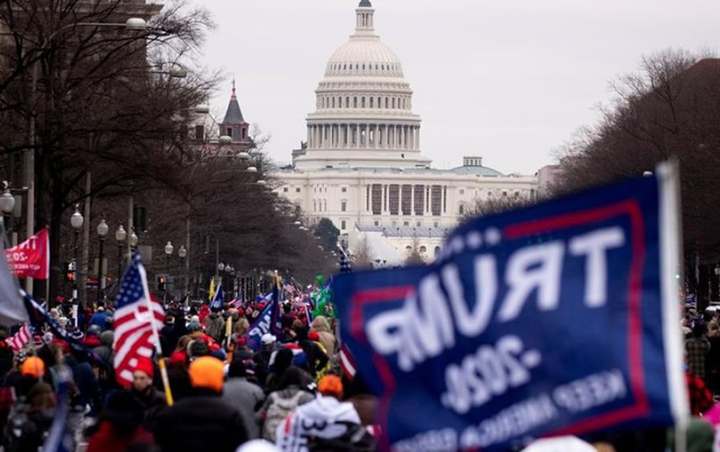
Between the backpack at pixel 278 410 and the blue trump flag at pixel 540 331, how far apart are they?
7.11m

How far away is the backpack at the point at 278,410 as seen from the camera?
16.5 metres

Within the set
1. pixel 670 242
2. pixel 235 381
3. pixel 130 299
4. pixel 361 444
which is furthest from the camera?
pixel 235 381

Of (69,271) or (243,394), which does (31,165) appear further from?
(243,394)

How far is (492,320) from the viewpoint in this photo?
8961 millimetres

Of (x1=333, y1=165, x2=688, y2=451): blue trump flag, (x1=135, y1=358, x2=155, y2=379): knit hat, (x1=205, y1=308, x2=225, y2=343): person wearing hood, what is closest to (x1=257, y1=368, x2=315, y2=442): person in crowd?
(x1=135, y1=358, x2=155, y2=379): knit hat

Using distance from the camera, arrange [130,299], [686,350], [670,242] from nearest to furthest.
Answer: [670,242]
[130,299]
[686,350]

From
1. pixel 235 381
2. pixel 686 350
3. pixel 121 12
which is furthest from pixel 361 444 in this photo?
pixel 121 12

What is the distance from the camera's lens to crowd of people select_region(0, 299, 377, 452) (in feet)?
42.3

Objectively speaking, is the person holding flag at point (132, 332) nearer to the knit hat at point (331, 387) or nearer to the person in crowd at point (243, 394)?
the person in crowd at point (243, 394)

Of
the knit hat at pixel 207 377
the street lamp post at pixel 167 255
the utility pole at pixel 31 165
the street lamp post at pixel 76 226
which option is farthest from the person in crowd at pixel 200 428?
the street lamp post at pixel 167 255

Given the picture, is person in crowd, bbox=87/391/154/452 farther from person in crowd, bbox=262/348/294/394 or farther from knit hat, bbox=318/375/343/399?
person in crowd, bbox=262/348/294/394

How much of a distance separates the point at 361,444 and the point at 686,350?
1335 centimetres

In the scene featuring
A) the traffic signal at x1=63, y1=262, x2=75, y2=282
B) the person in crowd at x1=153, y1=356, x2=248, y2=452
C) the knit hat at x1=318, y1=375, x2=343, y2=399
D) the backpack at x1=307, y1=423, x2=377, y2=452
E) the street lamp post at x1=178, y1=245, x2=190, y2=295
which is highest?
the person in crowd at x1=153, y1=356, x2=248, y2=452

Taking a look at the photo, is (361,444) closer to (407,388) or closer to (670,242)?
(407,388)
